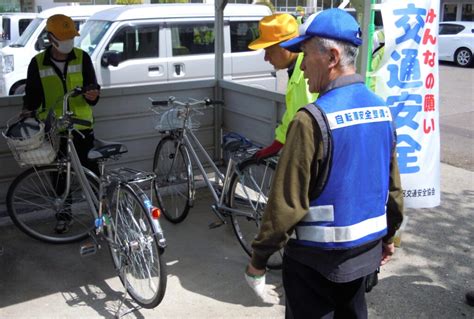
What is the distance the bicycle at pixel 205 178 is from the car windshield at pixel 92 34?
12.0ft

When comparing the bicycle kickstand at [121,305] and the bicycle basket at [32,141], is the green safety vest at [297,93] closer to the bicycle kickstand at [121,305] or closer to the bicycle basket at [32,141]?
the bicycle kickstand at [121,305]

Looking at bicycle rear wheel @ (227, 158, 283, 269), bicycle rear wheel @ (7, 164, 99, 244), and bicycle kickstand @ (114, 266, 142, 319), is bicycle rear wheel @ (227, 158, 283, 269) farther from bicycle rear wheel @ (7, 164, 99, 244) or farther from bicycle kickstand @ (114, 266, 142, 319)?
bicycle rear wheel @ (7, 164, 99, 244)

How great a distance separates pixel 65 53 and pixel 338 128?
9.58ft

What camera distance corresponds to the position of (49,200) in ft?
14.0

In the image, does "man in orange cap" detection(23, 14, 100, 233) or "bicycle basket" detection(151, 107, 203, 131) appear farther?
"bicycle basket" detection(151, 107, 203, 131)

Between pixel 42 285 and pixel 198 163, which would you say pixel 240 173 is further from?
pixel 42 285

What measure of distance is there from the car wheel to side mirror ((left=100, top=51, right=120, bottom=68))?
13.3 m

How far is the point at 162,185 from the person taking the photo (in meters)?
4.71

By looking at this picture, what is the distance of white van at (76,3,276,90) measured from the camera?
7.63 m

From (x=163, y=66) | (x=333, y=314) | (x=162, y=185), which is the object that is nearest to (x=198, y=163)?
(x=162, y=185)

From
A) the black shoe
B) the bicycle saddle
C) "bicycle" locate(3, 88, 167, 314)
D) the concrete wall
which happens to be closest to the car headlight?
the concrete wall

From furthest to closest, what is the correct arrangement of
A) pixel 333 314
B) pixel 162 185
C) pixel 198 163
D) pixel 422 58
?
pixel 162 185, pixel 198 163, pixel 422 58, pixel 333 314

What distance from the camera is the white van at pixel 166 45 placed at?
7.63 m

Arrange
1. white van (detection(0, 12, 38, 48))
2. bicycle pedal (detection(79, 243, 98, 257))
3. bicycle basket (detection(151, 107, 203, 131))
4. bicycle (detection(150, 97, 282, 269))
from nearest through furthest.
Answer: bicycle pedal (detection(79, 243, 98, 257)) → bicycle (detection(150, 97, 282, 269)) → bicycle basket (detection(151, 107, 203, 131)) → white van (detection(0, 12, 38, 48))
